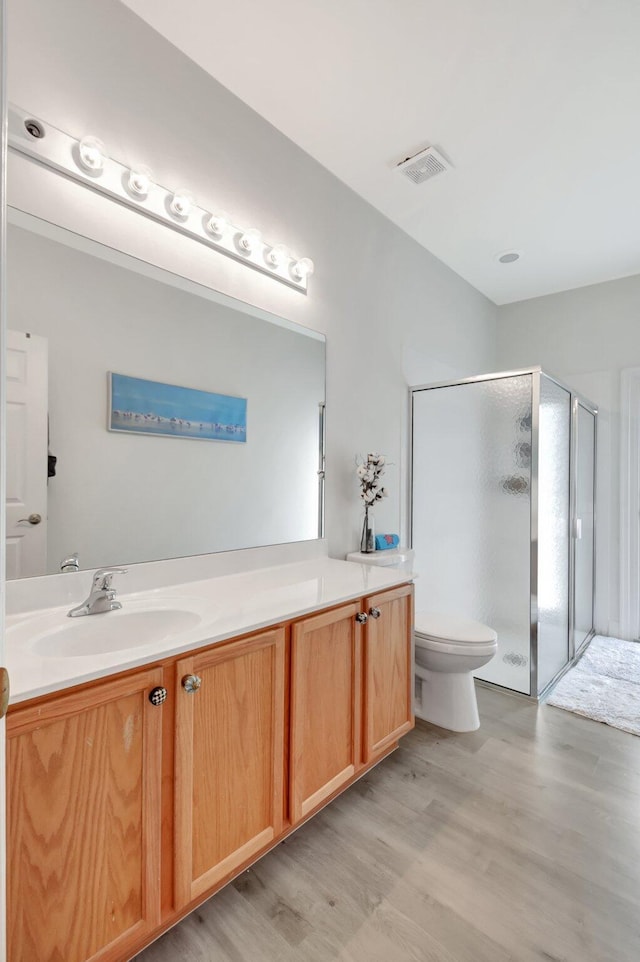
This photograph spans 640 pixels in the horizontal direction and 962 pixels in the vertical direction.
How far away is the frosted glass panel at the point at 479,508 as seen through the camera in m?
2.47

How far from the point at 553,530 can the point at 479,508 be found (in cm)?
43

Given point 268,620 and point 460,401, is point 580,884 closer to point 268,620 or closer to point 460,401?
point 268,620

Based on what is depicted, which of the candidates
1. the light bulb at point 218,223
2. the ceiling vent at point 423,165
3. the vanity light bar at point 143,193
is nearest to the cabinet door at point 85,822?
the vanity light bar at point 143,193

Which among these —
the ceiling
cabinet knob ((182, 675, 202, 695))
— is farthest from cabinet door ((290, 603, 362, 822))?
the ceiling

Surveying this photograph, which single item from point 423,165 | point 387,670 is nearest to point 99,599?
point 387,670

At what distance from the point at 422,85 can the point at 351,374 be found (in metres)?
1.21

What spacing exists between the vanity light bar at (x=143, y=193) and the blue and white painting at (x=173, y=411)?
58 centimetres

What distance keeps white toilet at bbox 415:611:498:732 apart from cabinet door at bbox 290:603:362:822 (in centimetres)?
60

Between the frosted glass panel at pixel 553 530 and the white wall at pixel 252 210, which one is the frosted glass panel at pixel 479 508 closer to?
the frosted glass panel at pixel 553 530

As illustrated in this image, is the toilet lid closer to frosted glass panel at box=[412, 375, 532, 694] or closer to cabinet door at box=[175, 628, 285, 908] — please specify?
frosted glass panel at box=[412, 375, 532, 694]

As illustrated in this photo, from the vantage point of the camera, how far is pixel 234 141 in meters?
1.84

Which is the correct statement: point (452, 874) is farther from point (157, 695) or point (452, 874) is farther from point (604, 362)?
point (604, 362)

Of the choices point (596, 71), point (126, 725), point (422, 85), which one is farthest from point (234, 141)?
point (126, 725)

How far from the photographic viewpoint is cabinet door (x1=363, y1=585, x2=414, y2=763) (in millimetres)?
1600
